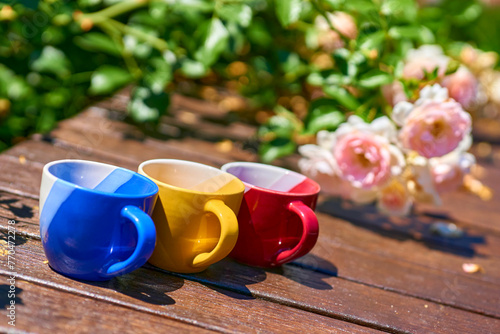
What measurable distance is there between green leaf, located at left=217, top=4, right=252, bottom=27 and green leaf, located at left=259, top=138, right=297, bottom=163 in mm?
304

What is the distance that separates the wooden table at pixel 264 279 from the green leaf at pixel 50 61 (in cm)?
21

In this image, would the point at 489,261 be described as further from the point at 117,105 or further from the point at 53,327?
the point at 117,105

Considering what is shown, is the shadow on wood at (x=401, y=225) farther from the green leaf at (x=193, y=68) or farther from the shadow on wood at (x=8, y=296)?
the shadow on wood at (x=8, y=296)

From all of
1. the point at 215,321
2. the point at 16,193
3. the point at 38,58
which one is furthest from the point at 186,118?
the point at 215,321

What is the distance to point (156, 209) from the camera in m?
0.73

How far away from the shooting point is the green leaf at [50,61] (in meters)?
1.54

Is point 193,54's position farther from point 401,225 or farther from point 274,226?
point 274,226

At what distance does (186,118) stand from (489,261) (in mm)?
944

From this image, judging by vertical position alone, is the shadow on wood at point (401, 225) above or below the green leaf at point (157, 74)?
below

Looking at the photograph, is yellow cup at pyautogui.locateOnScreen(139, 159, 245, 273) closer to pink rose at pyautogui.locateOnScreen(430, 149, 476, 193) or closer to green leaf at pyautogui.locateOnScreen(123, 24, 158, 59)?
pink rose at pyautogui.locateOnScreen(430, 149, 476, 193)

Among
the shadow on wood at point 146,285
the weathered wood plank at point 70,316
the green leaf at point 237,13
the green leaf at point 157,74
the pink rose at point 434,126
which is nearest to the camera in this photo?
the weathered wood plank at point 70,316

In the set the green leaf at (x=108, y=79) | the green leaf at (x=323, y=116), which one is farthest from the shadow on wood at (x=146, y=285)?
the green leaf at (x=108, y=79)

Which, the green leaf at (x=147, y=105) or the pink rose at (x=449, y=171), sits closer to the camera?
the pink rose at (x=449, y=171)

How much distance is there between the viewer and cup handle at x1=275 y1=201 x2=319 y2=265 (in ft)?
2.54
